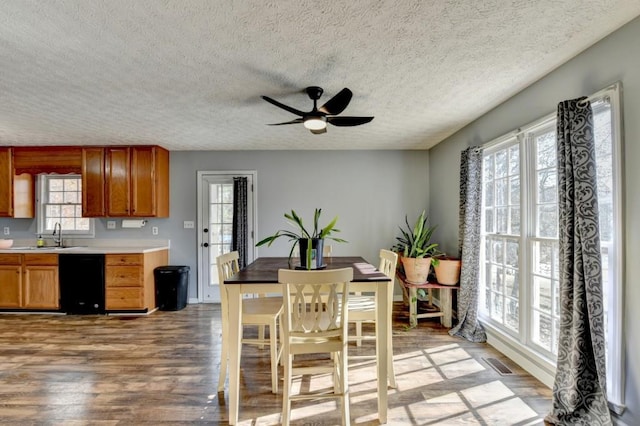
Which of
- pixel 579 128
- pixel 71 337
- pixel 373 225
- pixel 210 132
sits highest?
pixel 210 132

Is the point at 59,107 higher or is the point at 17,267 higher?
the point at 59,107

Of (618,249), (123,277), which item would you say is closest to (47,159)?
(123,277)

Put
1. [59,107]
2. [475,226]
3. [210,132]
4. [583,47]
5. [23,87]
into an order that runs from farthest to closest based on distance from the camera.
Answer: [210,132] < [475,226] < [59,107] < [23,87] < [583,47]

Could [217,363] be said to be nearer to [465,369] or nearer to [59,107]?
[465,369]

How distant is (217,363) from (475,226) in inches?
112

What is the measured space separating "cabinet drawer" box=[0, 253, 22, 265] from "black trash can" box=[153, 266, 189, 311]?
171cm

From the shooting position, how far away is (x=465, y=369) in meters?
2.79

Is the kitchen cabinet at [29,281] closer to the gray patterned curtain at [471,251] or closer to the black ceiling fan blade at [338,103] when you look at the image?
the black ceiling fan blade at [338,103]

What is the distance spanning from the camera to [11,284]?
4.43 metres

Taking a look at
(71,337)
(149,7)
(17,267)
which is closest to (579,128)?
(149,7)

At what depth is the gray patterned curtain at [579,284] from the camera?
74.3 inches

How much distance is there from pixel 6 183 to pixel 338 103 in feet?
17.1

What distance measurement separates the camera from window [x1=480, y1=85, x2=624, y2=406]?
1.92 m

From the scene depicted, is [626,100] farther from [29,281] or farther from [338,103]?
[29,281]
